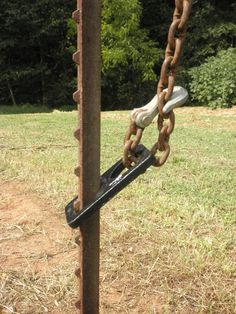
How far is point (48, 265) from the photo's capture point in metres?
2.60

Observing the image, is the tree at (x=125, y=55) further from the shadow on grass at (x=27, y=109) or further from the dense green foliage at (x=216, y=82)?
the dense green foliage at (x=216, y=82)

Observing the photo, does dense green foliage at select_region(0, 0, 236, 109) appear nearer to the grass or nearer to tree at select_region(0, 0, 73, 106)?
tree at select_region(0, 0, 73, 106)

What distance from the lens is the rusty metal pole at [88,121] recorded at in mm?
1330

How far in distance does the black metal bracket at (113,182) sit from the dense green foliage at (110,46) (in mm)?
13722

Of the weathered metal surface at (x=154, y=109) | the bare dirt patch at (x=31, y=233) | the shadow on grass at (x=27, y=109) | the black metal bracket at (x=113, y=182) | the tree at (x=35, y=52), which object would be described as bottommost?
the shadow on grass at (x=27, y=109)

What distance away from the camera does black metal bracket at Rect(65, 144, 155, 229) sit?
4.34ft

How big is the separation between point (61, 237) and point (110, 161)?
7.11 feet

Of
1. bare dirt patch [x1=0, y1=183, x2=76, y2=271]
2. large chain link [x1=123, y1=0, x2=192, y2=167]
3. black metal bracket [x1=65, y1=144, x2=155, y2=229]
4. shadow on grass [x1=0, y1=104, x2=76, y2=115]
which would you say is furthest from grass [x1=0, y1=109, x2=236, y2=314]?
shadow on grass [x1=0, y1=104, x2=76, y2=115]

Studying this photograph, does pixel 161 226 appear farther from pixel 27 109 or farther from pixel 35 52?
pixel 35 52

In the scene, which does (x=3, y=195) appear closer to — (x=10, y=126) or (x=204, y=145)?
(x=204, y=145)

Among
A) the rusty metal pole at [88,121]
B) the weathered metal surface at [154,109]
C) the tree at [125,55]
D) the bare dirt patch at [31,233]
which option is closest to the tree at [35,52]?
the tree at [125,55]

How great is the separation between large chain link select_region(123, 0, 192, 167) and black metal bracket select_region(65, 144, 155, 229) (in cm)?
3

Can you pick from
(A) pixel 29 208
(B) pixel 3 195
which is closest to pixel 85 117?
(A) pixel 29 208

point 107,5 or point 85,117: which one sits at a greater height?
point 85,117
